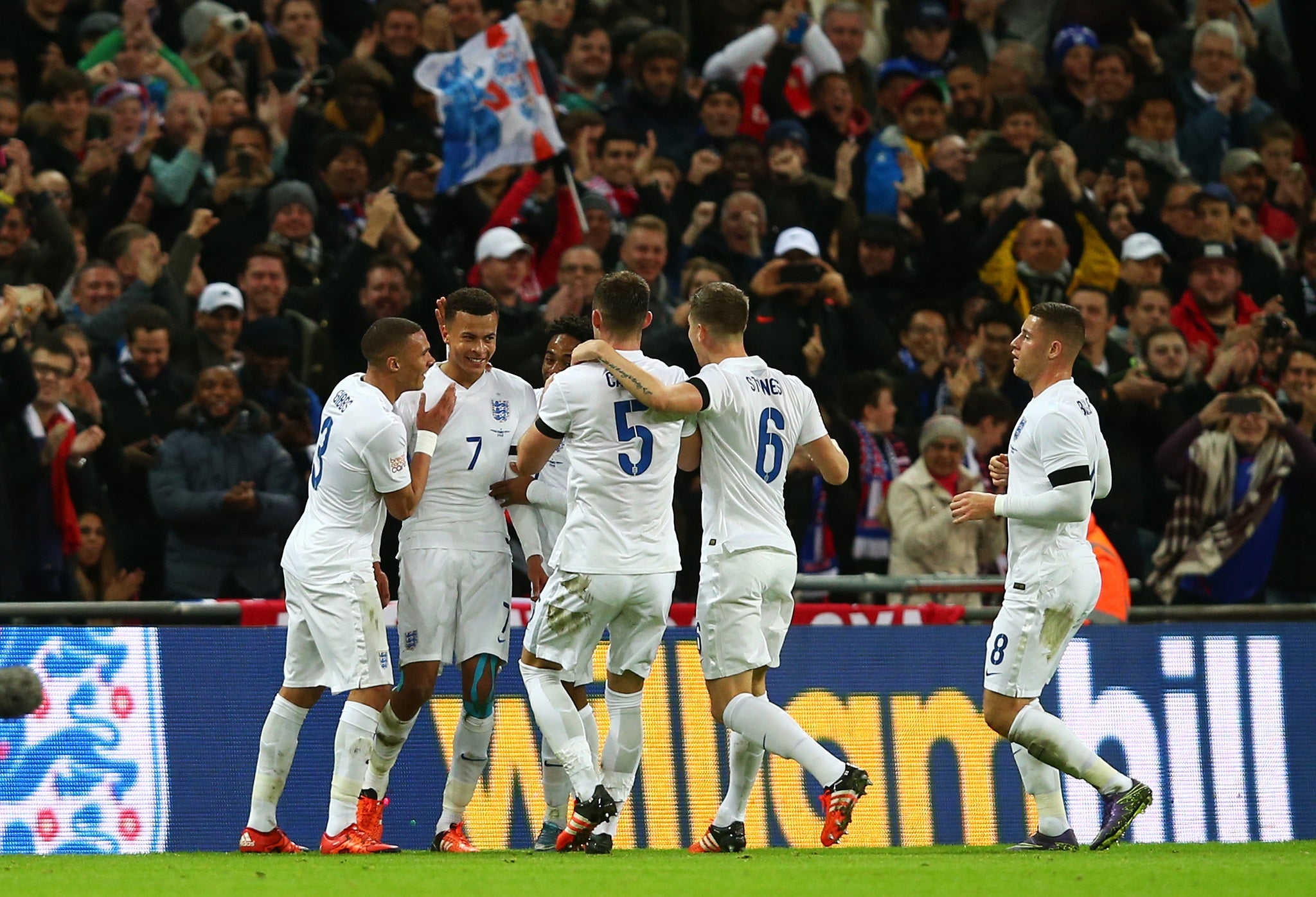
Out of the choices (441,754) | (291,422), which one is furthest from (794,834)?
(291,422)

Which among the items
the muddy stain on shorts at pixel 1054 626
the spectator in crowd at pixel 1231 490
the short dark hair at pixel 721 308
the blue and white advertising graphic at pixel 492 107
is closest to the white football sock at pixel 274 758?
the short dark hair at pixel 721 308

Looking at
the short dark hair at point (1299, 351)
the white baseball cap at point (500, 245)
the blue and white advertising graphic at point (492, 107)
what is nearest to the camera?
the white baseball cap at point (500, 245)

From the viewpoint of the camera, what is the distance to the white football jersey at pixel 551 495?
10.6 metres

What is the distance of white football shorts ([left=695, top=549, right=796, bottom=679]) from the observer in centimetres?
976

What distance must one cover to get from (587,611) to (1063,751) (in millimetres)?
2376

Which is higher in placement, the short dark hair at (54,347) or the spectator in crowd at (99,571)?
the short dark hair at (54,347)

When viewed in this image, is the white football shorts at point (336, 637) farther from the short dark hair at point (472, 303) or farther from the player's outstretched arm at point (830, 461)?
the player's outstretched arm at point (830, 461)

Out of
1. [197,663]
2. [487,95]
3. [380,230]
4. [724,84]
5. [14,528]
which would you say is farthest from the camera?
[724,84]

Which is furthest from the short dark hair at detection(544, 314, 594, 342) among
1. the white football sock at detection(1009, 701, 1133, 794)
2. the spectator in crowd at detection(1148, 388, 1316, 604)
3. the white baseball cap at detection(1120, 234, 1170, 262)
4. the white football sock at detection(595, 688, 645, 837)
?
the white baseball cap at detection(1120, 234, 1170, 262)

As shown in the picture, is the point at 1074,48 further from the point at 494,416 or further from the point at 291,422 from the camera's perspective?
the point at 494,416

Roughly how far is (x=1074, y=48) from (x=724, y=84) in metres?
4.36

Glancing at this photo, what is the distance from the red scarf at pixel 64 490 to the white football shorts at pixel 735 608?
4.84 m

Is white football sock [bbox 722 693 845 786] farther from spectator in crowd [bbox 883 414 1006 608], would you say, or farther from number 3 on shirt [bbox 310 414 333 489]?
spectator in crowd [bbox 883 414 1006 608]

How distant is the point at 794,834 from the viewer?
38.4 ft
